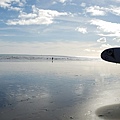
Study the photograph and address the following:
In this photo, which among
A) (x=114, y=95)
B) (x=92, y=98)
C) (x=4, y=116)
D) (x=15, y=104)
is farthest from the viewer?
(x=114, y=95)

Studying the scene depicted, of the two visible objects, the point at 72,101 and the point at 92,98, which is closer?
the point at 72,101

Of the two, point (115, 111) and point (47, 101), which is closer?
point (115, 111)

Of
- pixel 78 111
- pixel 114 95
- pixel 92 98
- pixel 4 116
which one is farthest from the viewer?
pixel 114 95

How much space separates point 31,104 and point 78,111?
3237 mm

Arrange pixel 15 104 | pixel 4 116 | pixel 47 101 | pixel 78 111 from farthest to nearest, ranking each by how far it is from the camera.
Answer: pixel 47 101 → pixel 15 104 → pixel 78 111 → pixel 4 116

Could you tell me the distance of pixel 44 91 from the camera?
2023cm

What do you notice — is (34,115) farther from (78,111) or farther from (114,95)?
(114,95)

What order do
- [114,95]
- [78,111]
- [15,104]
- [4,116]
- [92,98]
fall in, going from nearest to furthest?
[4,116] < [78,111] < [15,104] < [92,98] < [114,95]

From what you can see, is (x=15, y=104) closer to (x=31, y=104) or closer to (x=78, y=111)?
(x=31, y=104)

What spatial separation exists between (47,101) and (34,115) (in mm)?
3587

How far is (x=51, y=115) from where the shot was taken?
1290cm

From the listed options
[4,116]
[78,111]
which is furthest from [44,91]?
[4,116]

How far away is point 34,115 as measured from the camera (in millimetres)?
12781

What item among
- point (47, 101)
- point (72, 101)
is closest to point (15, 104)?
point (47, 101)
